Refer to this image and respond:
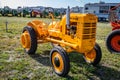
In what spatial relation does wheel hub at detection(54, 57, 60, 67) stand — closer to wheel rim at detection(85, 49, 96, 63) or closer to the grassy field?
the grassy field

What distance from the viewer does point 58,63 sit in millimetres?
5840

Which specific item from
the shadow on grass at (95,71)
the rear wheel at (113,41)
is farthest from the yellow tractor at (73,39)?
the rear wheel at (113,41)

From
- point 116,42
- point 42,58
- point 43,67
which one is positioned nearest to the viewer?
point 43,67

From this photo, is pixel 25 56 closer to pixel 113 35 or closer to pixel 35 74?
pixel 35 74

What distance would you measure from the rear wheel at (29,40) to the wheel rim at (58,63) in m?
1.61

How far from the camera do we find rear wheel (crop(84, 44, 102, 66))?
6492 millimetres

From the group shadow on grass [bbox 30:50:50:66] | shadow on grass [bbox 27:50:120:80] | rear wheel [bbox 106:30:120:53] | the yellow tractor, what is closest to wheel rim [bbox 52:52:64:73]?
the yellow tractor

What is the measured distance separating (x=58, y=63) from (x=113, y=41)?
12.1 feet

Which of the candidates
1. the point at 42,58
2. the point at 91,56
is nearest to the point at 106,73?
the point at 91,56

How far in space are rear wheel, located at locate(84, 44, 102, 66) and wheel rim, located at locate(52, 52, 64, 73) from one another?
1198 mm

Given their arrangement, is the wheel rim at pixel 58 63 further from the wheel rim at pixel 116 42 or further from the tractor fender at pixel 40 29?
the wheel rim at pixel 116 42

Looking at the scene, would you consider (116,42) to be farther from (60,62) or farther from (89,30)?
(60,62)

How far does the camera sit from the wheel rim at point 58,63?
5732mm

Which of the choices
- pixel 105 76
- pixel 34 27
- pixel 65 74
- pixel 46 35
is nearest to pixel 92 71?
pixel 105 76
